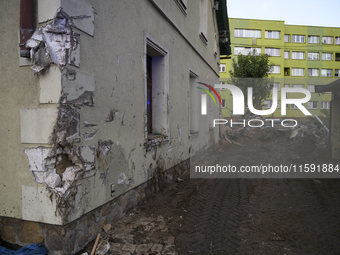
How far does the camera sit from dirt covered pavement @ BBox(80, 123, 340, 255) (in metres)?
3.11

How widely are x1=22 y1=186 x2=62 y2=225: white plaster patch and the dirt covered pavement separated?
0.82 meters

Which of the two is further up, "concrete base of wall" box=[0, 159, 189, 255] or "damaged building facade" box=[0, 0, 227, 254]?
"damaged building facade" box=[0, 0, 227, 254]

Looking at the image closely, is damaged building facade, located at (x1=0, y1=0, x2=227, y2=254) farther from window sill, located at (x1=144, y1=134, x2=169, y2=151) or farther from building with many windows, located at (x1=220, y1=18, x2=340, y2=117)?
building with many windows, located at (x1=220, y1=18, x2=340, y2=117)

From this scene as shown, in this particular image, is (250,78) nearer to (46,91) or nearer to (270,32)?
(270,32)

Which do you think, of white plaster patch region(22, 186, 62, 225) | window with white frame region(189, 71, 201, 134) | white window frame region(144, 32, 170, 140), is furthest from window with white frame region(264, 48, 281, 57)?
A: white plaster patch region(22, 186, 62, 225)

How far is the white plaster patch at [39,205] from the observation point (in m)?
2.64

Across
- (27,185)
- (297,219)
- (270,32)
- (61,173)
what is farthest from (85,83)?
(270,32)

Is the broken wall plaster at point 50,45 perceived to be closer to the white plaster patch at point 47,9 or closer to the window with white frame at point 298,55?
the white plaster patch at point 47,9

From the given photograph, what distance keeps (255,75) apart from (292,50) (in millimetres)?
16183

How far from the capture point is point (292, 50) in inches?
1416

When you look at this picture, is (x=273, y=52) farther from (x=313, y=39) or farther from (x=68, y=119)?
(x=68, y=119)

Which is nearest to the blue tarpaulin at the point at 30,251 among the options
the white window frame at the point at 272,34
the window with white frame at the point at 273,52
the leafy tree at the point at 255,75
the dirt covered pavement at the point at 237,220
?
the dirt covered pavement at the point at 237,220

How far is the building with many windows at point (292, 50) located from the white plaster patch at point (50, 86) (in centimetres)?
2968

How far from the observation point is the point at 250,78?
2444 cm
